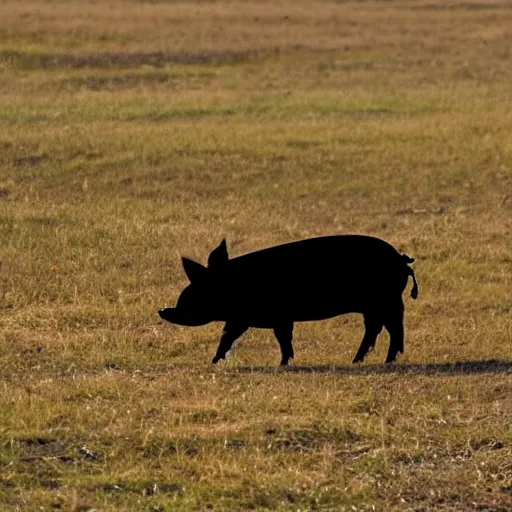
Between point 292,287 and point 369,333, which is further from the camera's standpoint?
point 369,333

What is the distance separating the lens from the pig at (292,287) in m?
11.0

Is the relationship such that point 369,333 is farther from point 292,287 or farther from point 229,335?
point 229,335

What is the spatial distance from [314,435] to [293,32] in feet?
105

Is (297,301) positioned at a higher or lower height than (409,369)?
higher

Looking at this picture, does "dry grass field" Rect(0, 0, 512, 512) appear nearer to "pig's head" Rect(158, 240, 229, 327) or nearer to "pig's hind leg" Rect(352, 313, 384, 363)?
"pig's hind leg" Rect(352, 313, 384, 363)

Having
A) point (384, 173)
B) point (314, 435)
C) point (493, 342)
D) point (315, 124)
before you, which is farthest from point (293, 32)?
point (314, 435)

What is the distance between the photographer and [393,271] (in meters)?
11.1

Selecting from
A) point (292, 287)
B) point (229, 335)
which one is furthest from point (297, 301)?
point (229, 335)

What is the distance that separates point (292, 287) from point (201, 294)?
0.71m

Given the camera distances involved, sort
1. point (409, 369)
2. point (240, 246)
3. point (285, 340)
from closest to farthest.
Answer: point (409, 369) → point (285, 340) → point (240, 246)

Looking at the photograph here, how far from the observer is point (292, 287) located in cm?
1102

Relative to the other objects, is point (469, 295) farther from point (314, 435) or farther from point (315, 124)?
point (315, 124)

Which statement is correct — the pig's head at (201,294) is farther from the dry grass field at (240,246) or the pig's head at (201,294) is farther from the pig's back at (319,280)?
the dry grass field at (240,246)

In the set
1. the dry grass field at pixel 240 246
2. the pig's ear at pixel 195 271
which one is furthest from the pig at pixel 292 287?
the dry grass field at pixel 240 246
